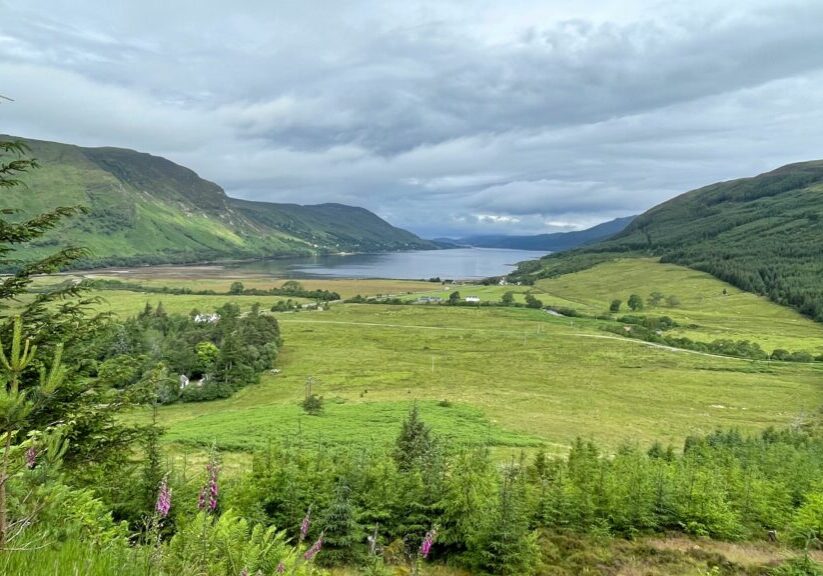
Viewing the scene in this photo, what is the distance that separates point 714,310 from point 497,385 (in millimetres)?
110566

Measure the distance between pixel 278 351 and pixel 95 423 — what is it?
81.2 metres

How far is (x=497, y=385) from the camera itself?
76250mm

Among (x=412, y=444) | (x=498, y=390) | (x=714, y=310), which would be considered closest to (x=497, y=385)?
(x=498, y=390)

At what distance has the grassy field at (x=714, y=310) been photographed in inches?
4537

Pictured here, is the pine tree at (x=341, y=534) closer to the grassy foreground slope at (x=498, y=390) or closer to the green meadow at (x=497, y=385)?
the green meadow at (x=497, y=385)

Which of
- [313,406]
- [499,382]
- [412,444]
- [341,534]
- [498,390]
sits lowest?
[498,390]

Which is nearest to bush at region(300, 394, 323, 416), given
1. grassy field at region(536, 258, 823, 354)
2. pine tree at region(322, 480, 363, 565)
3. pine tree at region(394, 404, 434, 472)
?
pine tree at region(394, 404, 434, 472)

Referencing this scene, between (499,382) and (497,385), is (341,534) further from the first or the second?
(499,382)

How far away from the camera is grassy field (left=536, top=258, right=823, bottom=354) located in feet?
378

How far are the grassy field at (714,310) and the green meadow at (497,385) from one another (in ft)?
4.50

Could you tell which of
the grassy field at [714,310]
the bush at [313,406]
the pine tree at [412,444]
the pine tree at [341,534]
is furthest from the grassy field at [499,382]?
the pine tree at [341,534]

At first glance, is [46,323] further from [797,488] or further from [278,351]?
[278,351]

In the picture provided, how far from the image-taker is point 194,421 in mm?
55344

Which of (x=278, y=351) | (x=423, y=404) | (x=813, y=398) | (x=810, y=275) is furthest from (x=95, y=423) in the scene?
(x=810, y=275)
